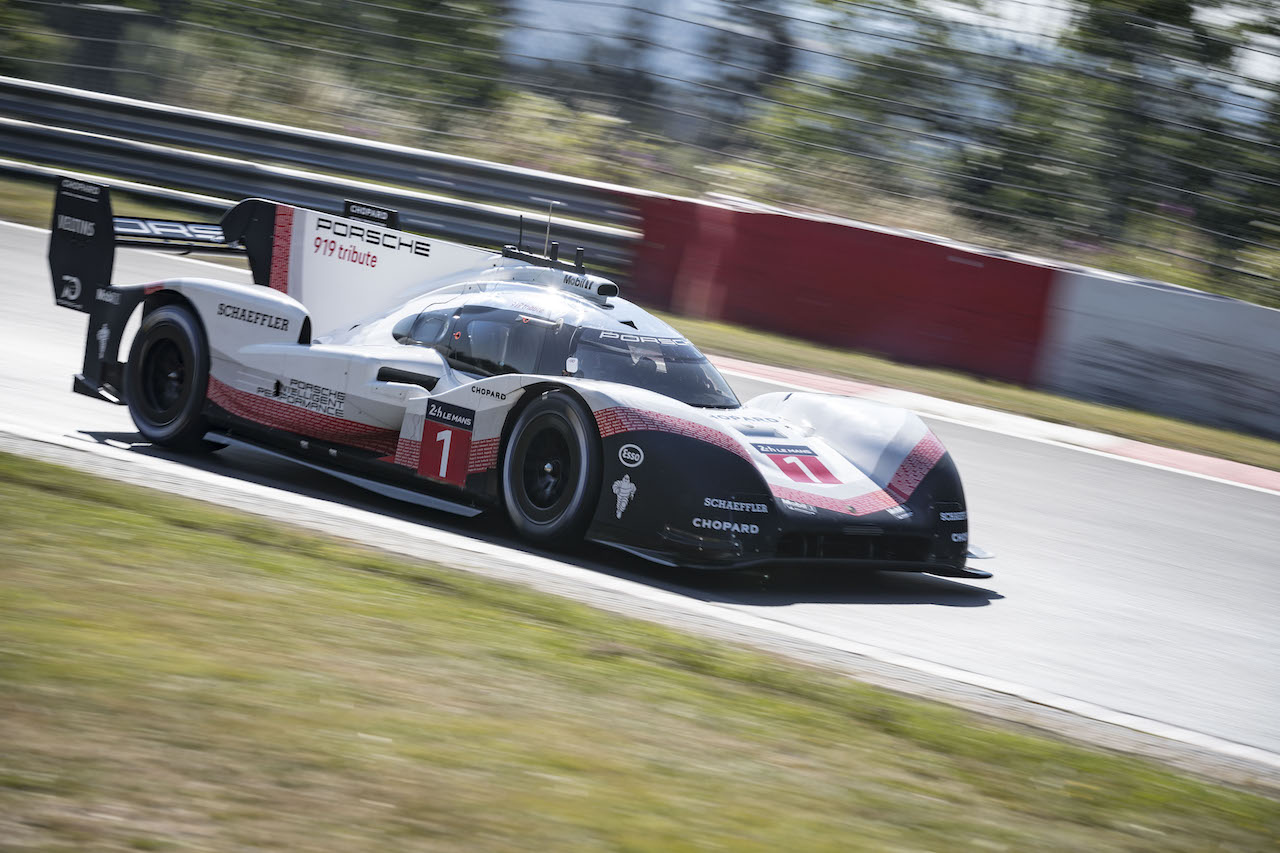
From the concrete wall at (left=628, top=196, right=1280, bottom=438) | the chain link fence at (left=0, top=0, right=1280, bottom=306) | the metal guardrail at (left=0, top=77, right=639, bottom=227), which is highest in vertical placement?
the chain link fence at (left=0, top=0, right=1280, bottom=306)

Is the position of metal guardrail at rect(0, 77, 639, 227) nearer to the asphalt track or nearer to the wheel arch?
the asphalt track

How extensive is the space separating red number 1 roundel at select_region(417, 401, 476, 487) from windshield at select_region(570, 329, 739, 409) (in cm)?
59

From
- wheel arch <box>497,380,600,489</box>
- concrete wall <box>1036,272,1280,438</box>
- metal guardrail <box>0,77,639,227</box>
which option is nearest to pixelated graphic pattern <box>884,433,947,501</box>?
wheel arch <box>497,380,600,489</box>

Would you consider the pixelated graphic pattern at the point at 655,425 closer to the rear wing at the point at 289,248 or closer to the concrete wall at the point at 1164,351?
the rear wing at the point at 289,248

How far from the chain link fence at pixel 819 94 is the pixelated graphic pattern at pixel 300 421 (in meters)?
8.62

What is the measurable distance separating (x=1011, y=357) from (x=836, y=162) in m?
3.64

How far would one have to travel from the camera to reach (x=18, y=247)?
42.4 feet

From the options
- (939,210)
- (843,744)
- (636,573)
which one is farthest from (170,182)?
(843,744)

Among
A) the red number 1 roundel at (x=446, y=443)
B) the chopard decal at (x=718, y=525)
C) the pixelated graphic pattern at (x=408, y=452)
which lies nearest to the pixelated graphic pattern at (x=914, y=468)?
the chopard decal at (x=718, y=525)

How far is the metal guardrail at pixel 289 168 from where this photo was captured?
13.7 metres

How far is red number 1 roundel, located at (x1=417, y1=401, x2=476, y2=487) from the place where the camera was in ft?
21.3

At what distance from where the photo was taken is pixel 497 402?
638 cm

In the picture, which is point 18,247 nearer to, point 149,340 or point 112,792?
point 149,340

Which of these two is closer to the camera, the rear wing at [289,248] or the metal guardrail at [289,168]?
the rear wing at [289,248]
